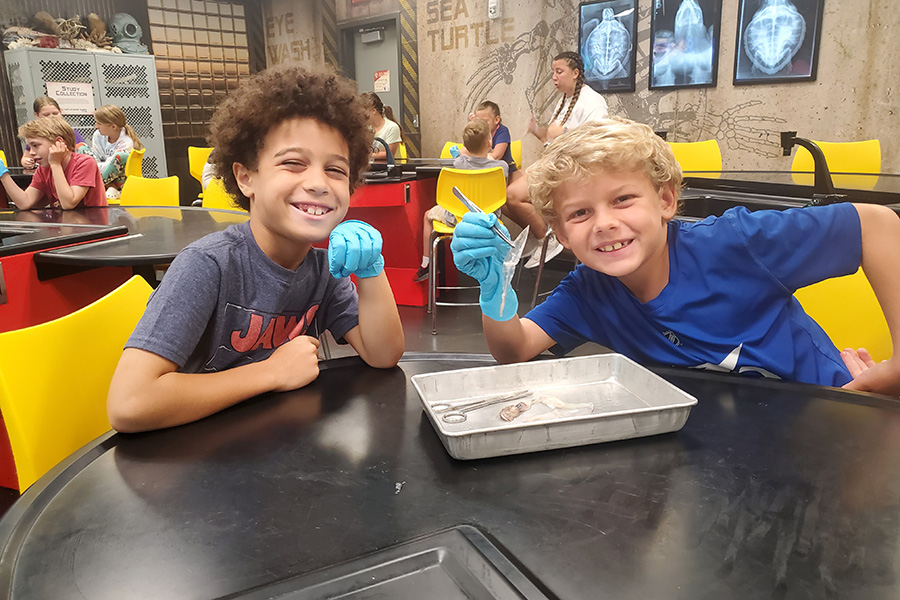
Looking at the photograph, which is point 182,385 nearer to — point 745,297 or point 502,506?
point 502,506

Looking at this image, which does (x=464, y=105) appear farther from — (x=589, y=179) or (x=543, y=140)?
(x=589, y=179)

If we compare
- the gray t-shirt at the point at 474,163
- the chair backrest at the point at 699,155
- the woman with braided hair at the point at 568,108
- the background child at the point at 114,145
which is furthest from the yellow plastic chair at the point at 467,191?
the background child at the point at 114,145

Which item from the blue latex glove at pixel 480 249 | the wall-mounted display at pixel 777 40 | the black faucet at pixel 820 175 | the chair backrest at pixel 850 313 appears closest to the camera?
the blue latex glove at pixel 480 249

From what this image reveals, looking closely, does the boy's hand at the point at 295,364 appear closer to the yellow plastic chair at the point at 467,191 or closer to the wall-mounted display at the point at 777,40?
the yellow plastic chair at the point at 467,191

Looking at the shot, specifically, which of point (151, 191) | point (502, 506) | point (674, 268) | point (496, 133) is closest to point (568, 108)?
point (496, 133)

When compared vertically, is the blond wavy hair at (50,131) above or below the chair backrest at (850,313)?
above

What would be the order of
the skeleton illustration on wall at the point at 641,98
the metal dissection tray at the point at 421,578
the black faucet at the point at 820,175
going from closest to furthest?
the metal dissection tray at the point at 421,578 → the black faucet at the point at 820,175 → the skeleton illustration on wall at the point at 641,98

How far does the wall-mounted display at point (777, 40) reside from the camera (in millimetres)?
3904

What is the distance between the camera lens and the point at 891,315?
1014mm

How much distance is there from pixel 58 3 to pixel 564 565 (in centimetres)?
794

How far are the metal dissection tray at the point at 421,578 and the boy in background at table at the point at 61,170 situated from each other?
3098mm

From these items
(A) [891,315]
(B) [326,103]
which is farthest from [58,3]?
(A) [891,315]

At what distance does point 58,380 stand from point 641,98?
467 centimetres

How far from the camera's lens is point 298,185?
1076 mm
